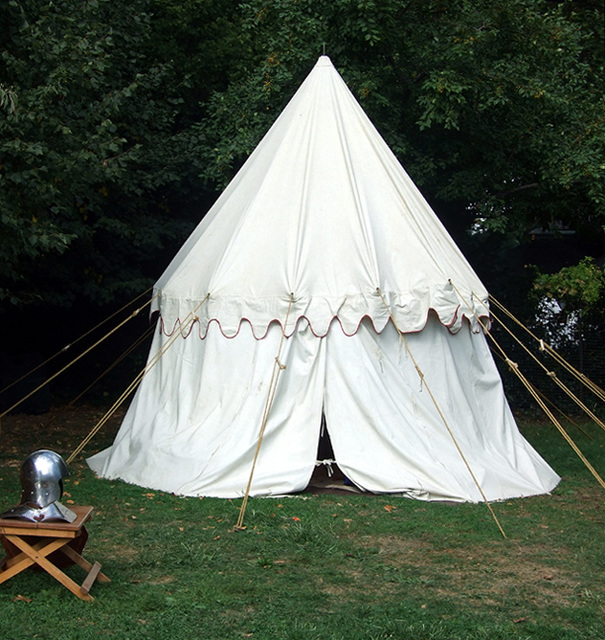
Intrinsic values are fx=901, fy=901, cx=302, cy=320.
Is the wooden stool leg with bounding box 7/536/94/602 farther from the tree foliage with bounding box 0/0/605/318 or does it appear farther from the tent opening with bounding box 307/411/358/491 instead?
Result: the tree foliage with bounding box 0/0/605/318

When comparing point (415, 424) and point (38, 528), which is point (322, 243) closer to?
point (415, 424)

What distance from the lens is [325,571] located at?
563 centimetres

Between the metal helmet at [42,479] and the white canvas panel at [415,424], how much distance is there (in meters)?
3.19

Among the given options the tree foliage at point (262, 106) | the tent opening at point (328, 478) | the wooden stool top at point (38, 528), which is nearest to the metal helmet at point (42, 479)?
the wooden stool top at point (38, 528)

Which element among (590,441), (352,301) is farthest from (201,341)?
(590,441)

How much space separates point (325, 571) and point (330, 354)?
8.44 ft

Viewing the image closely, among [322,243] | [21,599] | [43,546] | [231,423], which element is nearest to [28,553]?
[43,546]

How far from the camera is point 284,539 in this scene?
6.24 m

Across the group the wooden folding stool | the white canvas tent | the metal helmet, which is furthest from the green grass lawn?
the metal helmet

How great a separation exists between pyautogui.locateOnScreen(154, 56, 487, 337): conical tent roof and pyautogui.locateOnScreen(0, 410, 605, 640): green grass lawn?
1.69 meters

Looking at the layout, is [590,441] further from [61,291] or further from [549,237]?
[549,237]

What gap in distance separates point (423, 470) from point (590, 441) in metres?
4.16

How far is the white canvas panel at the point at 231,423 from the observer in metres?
7.57

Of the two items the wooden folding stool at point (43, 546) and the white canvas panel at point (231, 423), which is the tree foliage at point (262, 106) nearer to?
the white canvas panel at point (231, 423)
